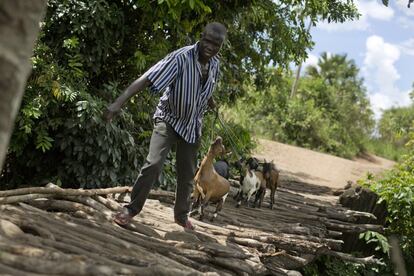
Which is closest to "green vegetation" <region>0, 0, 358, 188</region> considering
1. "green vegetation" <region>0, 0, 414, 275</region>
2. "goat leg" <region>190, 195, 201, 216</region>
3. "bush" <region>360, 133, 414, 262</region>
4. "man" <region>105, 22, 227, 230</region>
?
"green vegetation" <region>0, 0, 414, 275</region>

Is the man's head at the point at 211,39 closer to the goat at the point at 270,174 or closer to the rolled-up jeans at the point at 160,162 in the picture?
the rolled-up jeans at the point at 160,162

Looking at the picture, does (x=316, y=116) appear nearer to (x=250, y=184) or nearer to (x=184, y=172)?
(x=250, y=184)

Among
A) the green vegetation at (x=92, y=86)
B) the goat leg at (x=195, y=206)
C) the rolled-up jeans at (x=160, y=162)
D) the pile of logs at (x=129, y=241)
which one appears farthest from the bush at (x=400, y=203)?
the rolled-up jeans at (x=160, y=162)

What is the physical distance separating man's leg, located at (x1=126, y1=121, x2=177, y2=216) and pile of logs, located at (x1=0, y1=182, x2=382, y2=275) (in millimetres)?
212

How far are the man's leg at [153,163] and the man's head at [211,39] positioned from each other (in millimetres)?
616

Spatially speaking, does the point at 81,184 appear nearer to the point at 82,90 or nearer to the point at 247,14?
the point at 82,90

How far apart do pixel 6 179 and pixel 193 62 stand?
3.92 m

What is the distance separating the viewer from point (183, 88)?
155 inches

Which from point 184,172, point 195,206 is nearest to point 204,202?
point 195,206

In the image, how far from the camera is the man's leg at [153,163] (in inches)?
157

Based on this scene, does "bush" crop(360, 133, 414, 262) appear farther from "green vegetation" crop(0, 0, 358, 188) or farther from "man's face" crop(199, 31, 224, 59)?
"man's face" crop(199, 31, 224, 59)

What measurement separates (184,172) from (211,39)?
1.09 m

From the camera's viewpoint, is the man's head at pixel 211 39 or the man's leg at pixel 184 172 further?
the man's leg at pixel 184 172

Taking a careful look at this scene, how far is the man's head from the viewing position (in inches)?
152
